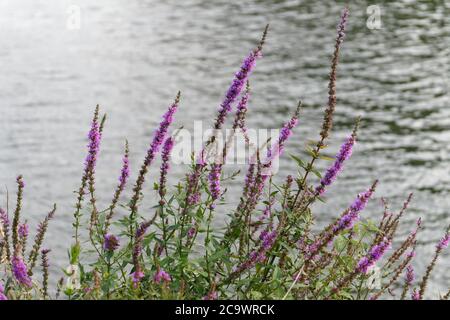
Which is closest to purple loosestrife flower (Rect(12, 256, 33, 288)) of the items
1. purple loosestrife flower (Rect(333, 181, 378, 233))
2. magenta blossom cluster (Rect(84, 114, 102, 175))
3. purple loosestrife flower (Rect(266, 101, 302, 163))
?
magenta blossom cluster (Rect(84, 114, 102, 175))

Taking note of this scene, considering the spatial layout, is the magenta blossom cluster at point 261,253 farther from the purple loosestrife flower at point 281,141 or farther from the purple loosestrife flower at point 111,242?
the purple loosestrife flower at point 111,242

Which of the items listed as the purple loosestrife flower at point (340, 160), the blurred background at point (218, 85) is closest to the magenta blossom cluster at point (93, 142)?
the purple loosestrife flower at point (340, 160)

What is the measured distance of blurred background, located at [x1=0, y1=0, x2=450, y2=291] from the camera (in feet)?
63.5

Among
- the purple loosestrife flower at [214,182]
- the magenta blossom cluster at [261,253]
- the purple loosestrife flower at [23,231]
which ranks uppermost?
the purple loosestrife flower at [214,182]

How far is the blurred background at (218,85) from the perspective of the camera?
63.5ft

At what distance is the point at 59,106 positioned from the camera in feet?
80.3

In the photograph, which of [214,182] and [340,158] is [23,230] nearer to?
[214,182]

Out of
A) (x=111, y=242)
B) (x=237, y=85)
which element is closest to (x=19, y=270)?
(x=111, y=242)

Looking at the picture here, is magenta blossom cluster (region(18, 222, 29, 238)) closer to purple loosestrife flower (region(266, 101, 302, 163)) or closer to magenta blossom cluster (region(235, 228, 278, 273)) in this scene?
magenta blossom cluster (region(235, 228, 278, 273))

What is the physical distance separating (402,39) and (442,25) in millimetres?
3613

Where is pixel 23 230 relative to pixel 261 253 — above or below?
below

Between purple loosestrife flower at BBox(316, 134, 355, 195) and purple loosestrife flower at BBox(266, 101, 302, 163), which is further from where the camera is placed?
purple loosestrife flower at BBox(266, 101, 302, 163)

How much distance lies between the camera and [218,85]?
2645 cm
